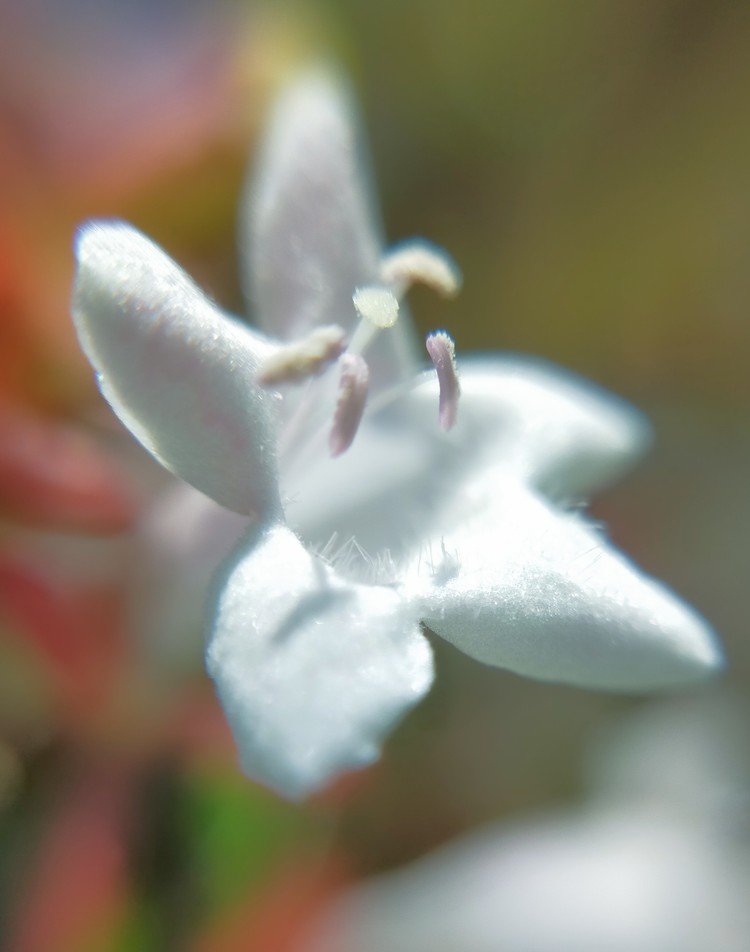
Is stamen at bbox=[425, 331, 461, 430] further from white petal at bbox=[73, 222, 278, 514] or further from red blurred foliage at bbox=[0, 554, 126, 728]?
red blurred foliage at bbox=[0, 554, 126, 728]

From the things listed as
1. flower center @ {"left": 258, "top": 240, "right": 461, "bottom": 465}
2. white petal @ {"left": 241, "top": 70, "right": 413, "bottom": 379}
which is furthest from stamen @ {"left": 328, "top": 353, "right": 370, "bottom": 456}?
white petal @ {"left": 241, "top": 70, "right": 413, "bottom": 379}

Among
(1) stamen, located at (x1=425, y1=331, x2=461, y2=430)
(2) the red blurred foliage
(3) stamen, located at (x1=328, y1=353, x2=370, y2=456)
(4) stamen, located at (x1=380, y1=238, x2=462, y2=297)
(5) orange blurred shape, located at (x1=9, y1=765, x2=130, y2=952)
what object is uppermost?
(4) stamen, located at (x1=380, y1=238, x2=462, y2=297)

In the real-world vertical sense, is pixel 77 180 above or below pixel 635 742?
above

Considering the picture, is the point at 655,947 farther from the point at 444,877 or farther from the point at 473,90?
the point at 473,90

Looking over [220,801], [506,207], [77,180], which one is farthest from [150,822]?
[506,207]

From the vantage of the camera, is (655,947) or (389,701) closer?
(389,701)
